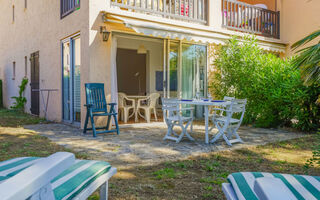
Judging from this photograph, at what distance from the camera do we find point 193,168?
3422 millimetres

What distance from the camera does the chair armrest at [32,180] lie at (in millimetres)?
788

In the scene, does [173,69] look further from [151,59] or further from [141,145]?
[141,145]

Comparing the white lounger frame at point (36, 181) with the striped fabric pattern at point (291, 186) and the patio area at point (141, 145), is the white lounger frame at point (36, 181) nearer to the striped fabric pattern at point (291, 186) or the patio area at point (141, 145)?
the striped fabric pattern at point (291, 186)

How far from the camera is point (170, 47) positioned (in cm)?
829

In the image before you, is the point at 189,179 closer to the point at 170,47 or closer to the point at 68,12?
the point at 170,47

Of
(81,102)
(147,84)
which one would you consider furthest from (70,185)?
(147,84)

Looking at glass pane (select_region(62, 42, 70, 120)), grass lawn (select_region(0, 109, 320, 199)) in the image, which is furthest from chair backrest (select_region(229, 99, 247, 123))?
glass pane (select_region(62, 42, 70, 120))

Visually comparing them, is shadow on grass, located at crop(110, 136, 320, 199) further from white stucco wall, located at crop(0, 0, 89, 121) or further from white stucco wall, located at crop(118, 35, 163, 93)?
white stucco wall, located at crop(118, 35, 163, 93)

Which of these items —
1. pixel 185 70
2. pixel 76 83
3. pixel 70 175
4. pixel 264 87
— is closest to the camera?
pixel 70 175

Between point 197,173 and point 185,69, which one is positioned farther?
point 185,69

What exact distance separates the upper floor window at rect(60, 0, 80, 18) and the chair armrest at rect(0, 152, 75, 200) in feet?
22.9

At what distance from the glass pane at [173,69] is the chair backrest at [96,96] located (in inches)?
106

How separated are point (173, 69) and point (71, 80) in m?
3.26

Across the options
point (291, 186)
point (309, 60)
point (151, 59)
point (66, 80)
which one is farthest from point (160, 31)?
point (291, 186)
